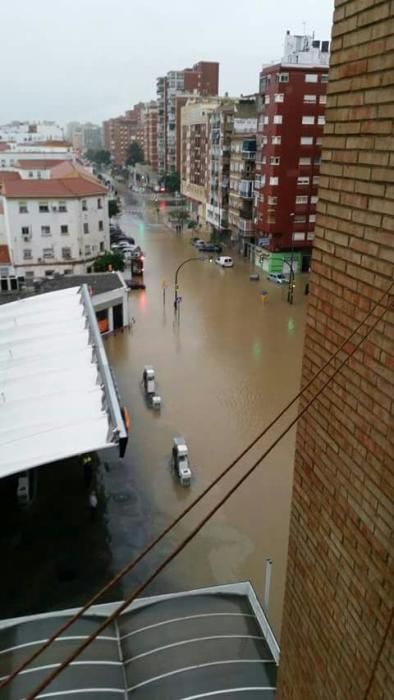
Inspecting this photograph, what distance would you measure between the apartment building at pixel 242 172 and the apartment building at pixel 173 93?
42296 mm

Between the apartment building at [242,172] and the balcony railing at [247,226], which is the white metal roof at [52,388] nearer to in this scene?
the balcony railing at [247,226]

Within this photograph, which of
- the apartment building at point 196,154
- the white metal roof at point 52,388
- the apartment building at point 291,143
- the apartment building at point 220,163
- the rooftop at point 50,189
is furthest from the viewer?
the apartment building at point 196,154

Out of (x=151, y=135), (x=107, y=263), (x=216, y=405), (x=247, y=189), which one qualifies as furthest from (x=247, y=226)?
(x=151, y=135)

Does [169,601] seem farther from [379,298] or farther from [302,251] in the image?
[302,251]

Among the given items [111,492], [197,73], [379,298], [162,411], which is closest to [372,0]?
[379,298]

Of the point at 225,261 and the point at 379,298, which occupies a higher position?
the point at 379,298

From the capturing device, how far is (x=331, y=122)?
3264mm

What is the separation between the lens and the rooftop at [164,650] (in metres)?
6.82

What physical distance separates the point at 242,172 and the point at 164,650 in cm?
3918

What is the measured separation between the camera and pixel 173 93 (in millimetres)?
86188

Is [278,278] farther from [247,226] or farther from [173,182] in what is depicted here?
[173,182]

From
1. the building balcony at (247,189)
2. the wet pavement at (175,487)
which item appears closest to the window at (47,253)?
the wet pavement at (175,487)

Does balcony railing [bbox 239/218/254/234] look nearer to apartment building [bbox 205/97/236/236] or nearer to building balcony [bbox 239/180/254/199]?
building balcony [bbox 239/180/254/199]

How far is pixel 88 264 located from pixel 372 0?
116ft
